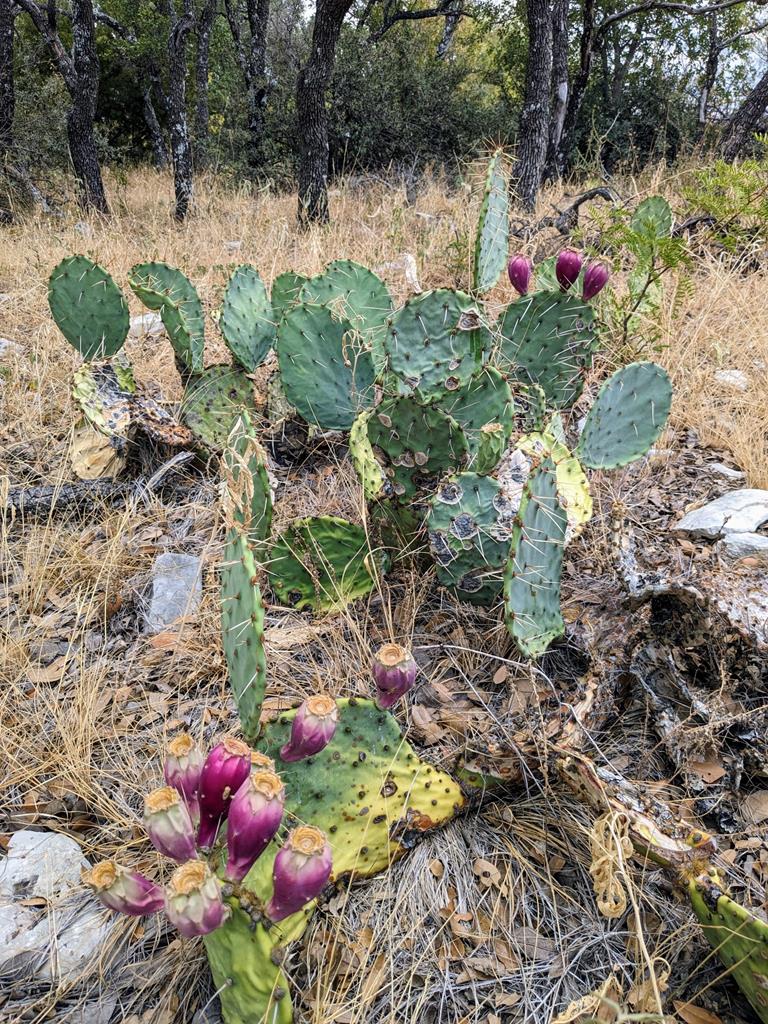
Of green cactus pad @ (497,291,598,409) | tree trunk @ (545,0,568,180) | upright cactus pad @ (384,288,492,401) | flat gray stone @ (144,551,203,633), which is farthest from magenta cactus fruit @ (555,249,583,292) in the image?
tree trunk @ (545,0,568,180)

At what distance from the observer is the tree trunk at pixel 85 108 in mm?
5656

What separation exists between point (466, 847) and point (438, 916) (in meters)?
0.14

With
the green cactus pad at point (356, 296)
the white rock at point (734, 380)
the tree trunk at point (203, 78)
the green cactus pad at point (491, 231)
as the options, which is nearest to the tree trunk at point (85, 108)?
the tree trunk at point (203, 78)

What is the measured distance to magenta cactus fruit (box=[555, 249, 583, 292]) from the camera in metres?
2.23

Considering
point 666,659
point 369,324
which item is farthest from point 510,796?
point 369,324

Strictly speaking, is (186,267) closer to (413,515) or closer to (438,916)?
(413,515)

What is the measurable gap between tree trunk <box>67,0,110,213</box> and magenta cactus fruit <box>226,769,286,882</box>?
5.88 metres

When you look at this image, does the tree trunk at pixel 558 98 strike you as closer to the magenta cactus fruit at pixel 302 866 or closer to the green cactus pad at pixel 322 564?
the green cactus pad at pixel 322 564

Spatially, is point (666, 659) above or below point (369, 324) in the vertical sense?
below

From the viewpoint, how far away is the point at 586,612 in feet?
5.57

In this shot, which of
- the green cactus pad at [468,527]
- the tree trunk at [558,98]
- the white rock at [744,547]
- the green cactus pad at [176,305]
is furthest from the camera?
the tree trunk at [558,98]

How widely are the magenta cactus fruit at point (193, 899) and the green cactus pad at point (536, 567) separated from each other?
30.8 inches

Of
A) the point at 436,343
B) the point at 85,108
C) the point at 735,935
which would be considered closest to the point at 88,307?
the point at 436,343

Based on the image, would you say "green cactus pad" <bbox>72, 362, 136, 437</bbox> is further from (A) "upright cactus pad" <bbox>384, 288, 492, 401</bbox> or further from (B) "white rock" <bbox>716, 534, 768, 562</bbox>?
(B) "white rock" <bbox>716, 534, 768, 562</bbox>
